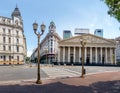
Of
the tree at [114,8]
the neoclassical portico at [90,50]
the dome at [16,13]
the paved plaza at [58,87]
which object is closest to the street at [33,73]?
the paved plaza at [58,87]

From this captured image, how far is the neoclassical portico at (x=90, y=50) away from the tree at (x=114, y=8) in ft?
379

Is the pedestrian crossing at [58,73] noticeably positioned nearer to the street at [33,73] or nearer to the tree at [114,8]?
the street at [33,73]

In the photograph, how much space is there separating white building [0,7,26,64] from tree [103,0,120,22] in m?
83.5

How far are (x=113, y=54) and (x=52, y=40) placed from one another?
2124 inches

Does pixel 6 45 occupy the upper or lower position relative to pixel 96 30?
lower

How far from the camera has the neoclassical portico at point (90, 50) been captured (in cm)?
13425

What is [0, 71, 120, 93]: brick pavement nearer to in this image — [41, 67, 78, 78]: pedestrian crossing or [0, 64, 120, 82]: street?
[0, 64, 120, 82]: street

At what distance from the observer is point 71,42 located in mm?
134250

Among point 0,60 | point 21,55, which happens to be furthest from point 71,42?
point 0,60

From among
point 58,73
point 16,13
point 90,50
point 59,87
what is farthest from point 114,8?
point 90,50

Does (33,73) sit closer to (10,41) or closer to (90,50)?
(10,41)

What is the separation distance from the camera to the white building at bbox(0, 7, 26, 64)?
98312mm

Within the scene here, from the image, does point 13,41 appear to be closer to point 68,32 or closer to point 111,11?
point 68,32

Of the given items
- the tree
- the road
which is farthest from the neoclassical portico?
the tree
